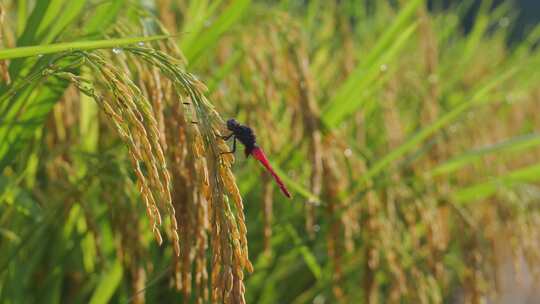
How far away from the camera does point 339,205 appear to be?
2.16 m

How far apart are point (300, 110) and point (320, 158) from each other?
0.57ft

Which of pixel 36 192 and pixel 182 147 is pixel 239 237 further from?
pixel 36 192

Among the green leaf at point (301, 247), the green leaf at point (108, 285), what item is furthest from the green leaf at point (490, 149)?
the green leaf at point (108, 285)

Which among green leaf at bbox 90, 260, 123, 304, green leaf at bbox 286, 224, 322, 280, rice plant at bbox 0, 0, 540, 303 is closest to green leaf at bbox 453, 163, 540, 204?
rice plant at bbox 0, 0, 540, 303

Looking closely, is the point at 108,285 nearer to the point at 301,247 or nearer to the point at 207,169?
the point at 301,247

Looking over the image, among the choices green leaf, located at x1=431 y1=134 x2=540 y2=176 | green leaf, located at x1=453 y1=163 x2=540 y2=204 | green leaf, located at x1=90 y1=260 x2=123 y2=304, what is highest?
green leaf, located at x1=431 y1=134 x2=540 y2=176

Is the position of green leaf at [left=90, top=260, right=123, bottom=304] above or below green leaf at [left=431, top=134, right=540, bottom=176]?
below

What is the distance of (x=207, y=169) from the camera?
113cm

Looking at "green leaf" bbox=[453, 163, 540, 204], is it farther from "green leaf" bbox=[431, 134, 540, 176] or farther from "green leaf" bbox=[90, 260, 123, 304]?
"green leaf" bbox=[90, 260, 123, 304]

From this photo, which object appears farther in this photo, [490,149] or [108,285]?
[490,149]

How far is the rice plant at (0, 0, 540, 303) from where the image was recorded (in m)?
1.18

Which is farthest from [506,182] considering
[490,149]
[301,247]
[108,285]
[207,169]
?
[207,169]

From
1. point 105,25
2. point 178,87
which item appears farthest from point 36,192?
point 178,87

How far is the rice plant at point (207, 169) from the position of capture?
118cm
